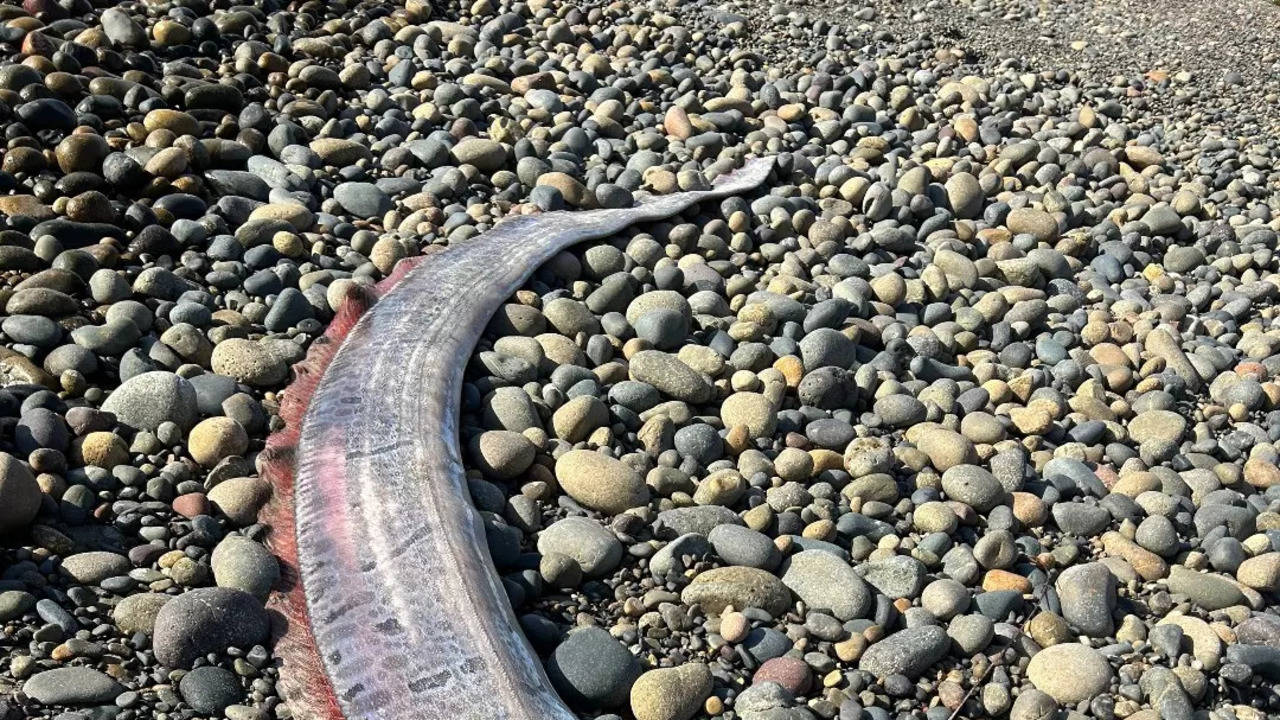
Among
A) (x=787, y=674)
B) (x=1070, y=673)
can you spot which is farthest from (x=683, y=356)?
(x=1070, y=673)

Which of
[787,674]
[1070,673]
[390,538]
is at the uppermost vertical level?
[390,538]

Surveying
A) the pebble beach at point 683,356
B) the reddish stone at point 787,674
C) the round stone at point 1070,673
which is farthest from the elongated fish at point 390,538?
the round stone at point 1070,673

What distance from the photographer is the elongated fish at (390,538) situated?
287cm

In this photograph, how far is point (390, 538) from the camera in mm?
3236

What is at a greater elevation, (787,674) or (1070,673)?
(787,674)

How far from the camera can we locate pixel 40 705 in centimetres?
280

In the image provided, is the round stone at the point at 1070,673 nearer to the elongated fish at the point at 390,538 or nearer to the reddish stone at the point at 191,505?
the elongated fish at the point at 390,538

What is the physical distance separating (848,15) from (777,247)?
4.12 m

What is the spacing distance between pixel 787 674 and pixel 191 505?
2.00 m

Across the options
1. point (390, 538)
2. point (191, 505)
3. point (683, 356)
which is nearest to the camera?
point (390, 538)

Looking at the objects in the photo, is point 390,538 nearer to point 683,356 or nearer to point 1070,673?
point 683,356

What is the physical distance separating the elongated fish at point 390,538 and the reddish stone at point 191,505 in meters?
0.22

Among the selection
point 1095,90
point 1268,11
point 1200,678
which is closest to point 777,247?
point 1200,678

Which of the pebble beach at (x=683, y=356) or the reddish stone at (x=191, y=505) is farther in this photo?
the reddish stone at (x=191, y=505)
